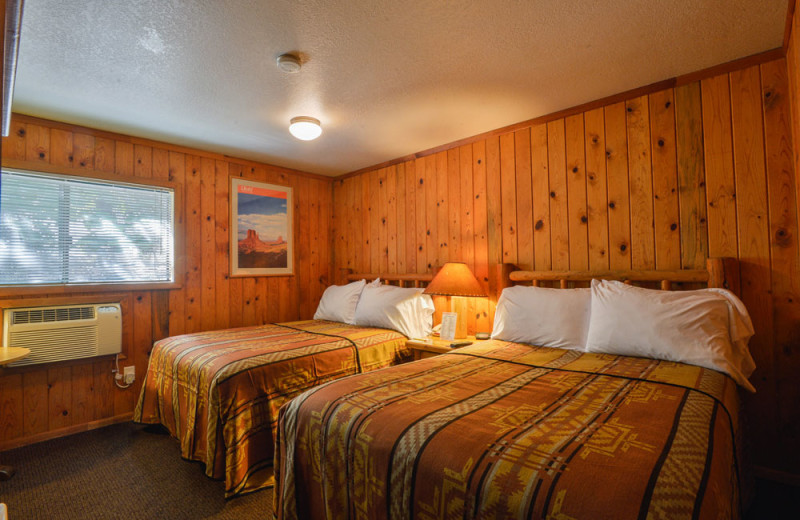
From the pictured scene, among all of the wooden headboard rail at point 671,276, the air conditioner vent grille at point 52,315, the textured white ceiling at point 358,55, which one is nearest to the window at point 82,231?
the air conditioner vent grille at point 52,315

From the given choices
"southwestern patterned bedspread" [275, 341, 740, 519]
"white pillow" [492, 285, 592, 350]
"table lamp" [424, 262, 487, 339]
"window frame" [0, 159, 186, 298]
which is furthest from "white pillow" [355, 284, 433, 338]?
"window frame" [0, 159, 186, 298]

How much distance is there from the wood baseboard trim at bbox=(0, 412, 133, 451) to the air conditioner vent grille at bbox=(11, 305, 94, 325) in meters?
0.77

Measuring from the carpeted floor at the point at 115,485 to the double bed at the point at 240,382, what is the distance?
0.39 ft

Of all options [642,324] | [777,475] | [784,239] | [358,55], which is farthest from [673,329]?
[358,55]

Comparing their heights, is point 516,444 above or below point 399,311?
below

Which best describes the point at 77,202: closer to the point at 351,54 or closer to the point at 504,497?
the point at 351,54

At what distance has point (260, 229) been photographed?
3783 mm

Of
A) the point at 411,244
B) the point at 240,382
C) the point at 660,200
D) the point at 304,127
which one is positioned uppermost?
the point at 304,127

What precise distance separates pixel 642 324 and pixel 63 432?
3728 millimetres

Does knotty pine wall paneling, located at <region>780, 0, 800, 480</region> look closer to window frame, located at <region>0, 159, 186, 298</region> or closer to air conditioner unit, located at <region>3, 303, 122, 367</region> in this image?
window frame, located at <region>0, 159, 186, 298</region>

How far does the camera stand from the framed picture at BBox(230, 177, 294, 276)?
3.62 m

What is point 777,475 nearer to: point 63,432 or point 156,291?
point 156,291

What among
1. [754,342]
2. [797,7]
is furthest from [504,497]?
[797,7]

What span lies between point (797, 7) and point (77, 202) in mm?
4187
